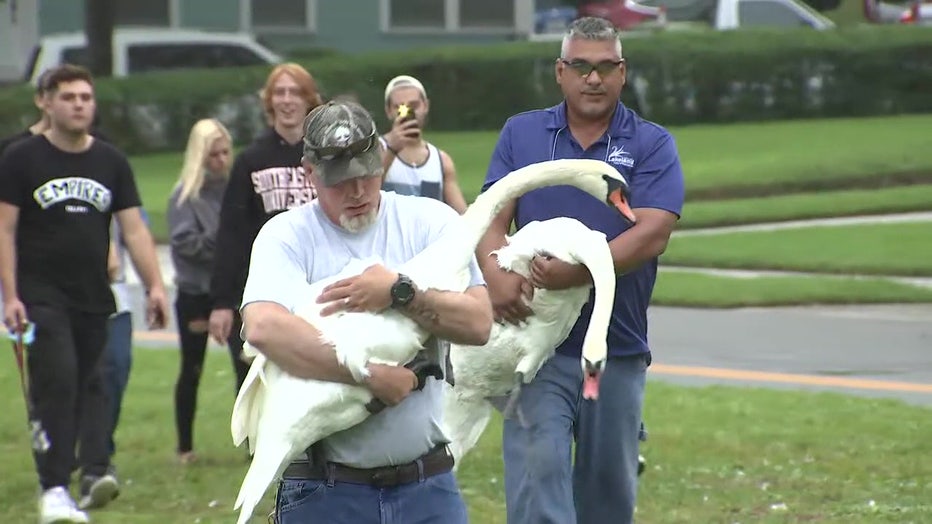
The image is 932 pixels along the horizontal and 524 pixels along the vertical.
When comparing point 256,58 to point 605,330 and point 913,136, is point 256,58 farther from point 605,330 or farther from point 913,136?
point 605,330

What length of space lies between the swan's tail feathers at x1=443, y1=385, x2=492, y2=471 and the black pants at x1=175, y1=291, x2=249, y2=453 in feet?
9.78

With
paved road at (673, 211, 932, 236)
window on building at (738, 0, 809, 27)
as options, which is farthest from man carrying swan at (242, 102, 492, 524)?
window on building at (738, 0, 809, 27)

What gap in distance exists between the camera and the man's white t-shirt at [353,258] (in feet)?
14.5

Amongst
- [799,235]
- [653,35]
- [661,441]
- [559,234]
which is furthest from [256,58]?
[559,234]

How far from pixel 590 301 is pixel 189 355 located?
3.65 m

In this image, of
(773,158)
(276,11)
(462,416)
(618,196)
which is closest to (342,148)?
(618,196)

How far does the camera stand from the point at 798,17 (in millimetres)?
Result: 35750

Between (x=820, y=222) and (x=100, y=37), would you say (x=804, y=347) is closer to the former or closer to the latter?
(x=820, y=222)

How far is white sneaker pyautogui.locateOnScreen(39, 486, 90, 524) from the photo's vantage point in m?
7.34

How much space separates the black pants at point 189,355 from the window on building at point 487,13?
110 ft

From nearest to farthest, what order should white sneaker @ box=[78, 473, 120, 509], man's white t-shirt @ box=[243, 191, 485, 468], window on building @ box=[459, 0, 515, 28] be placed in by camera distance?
man's white t-shirt @ box=[243, 191, 485, 468] → white sneaker @ box=[78, 473, 120, 509] → window on building @ box=[459, 0, 515, 28]

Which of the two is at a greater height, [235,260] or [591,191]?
Result: [591,191]

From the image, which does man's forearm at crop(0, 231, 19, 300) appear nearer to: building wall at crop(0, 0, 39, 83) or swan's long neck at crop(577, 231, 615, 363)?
swan's long neck at crop(577, 231, 615, 363)

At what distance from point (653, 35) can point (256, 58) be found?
7.21 meters
